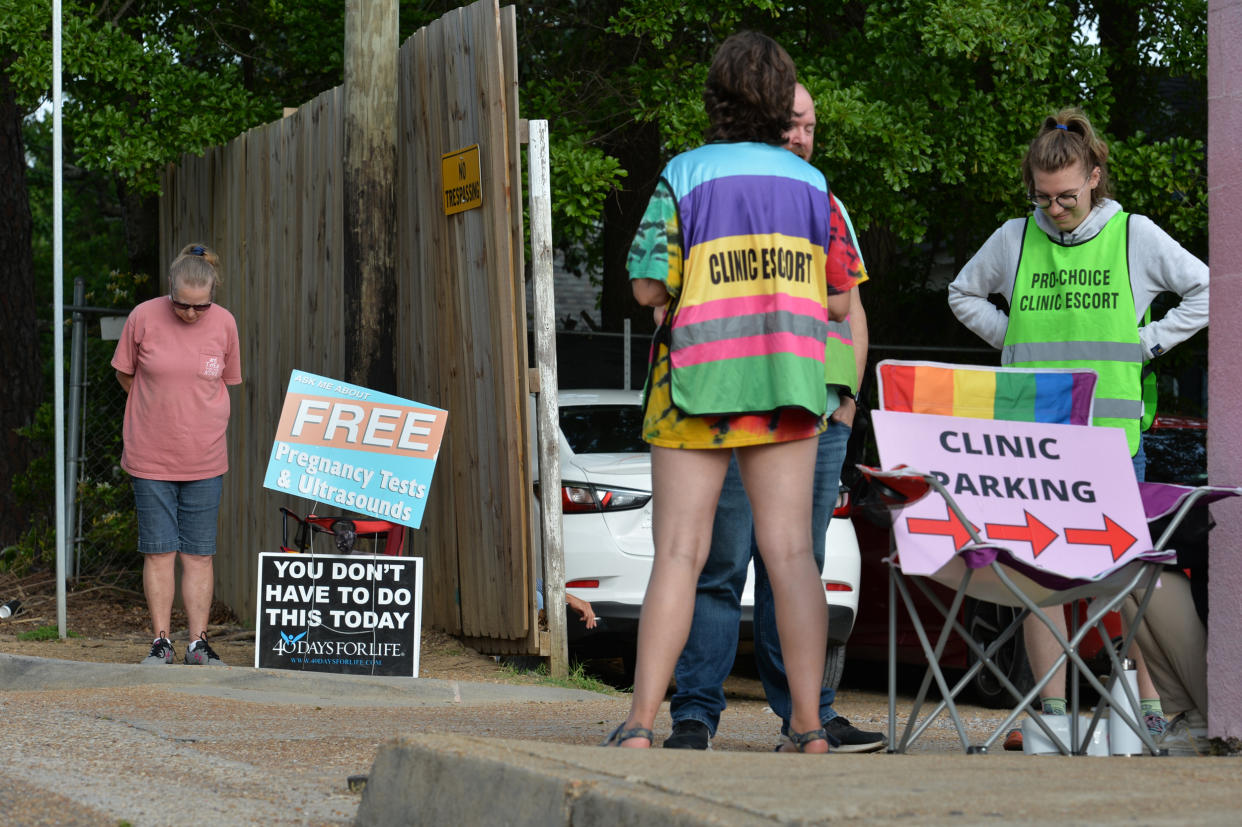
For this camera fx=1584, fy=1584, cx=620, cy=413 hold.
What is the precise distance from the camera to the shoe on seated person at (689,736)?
4.27 meters

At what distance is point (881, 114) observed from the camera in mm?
9789

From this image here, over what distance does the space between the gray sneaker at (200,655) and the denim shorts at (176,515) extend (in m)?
0.40

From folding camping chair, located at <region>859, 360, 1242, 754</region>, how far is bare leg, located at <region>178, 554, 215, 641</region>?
376 cm

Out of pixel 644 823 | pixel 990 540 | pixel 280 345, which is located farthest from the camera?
pixel 280 345

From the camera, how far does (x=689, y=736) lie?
429 centimetres

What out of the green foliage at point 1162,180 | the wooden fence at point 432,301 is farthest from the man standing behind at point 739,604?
the green foliage at point 1162,180

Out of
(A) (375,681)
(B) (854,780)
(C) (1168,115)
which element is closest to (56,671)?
(A) (375,681)

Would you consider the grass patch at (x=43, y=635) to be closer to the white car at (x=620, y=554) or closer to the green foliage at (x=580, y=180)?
the white car at (x=620, y=554)

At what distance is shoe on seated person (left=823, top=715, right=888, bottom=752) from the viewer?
4.50m

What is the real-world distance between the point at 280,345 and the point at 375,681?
9.25ft

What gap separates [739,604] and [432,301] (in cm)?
347

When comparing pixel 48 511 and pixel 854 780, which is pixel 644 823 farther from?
pixel 48 511

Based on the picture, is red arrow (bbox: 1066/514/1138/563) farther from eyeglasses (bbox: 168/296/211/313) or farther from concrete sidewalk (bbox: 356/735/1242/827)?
eyeglasses (bbox: 168/296/211/313)

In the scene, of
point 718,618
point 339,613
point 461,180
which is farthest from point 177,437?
point 718,618
